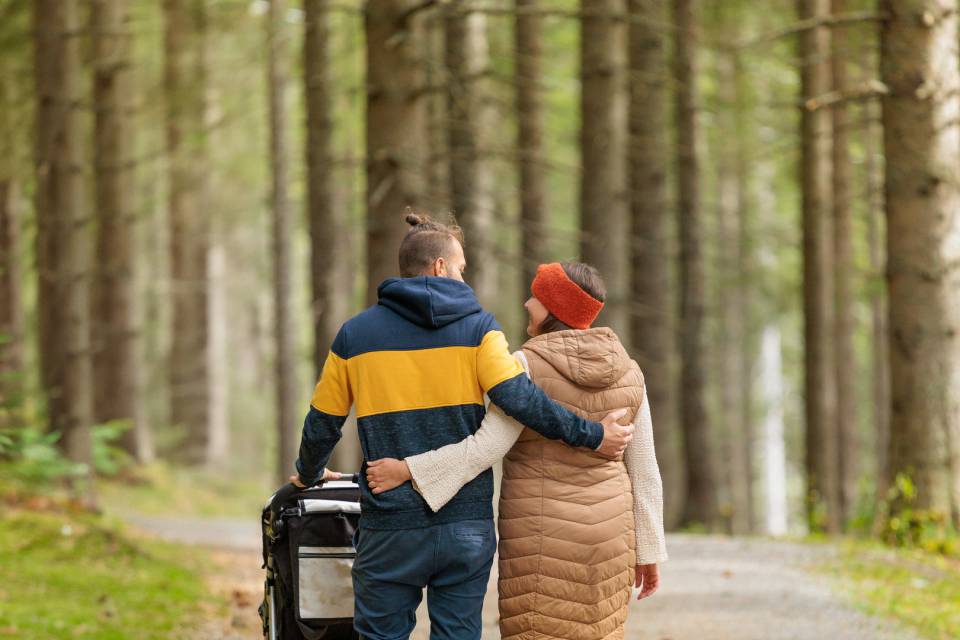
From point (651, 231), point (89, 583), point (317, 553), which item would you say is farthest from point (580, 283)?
point (651, 231)

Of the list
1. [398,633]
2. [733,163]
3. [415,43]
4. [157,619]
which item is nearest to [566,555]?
[398,633]

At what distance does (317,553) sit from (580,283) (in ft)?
4.86

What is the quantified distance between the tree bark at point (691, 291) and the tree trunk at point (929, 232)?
21.3ft

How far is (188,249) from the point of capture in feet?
78.9

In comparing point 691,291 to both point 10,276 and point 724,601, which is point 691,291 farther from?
point 10,276

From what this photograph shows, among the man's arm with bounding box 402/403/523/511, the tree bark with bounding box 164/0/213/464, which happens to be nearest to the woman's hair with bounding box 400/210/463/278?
the man's arm with bounding box 402/403/523/511

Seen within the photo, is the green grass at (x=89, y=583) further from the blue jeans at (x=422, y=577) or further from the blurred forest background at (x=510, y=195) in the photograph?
the blue jeans at (x=422, y=577)

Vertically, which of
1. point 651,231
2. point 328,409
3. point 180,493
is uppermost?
point 651,231

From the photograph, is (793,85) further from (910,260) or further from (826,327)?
(910,260)

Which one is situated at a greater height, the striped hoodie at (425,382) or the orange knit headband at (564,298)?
the orange knit headband at (564,298)

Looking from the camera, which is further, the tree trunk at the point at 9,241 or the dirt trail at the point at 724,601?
the tree trunk at the point at 9,241

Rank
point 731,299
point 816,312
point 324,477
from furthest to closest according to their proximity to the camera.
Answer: point 731,299 < point 816,312 < point 324,477

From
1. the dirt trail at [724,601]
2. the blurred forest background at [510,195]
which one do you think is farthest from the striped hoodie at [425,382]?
the blurred forest background at [510,195]

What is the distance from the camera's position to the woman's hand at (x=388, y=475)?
4445 mm
